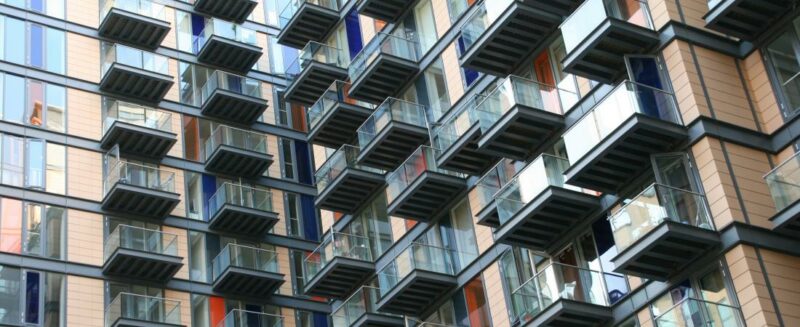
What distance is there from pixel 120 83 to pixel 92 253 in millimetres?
7415

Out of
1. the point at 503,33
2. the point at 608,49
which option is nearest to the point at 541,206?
the point at 608,49

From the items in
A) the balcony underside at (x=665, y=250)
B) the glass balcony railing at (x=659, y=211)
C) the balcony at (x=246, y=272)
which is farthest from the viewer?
the balcony at (x=246, y=272)

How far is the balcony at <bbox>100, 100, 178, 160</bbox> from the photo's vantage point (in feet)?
164

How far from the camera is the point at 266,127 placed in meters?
56.1

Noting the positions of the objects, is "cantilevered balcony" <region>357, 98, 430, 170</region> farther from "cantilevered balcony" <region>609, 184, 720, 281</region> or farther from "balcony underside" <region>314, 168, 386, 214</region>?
"cantilevered balcony" <region>609, 184, 720, 281</region>

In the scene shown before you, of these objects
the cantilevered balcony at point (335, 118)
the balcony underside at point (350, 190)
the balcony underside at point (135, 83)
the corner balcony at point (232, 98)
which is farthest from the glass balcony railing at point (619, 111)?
the corner balcony at point (232, 98)

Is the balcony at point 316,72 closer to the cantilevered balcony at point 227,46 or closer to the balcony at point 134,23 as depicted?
the cantilevered balcony at point 227,46

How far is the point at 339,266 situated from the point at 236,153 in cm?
1082

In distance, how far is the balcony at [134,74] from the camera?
51312mm

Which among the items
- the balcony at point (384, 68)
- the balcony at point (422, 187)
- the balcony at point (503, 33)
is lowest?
the balcony at point (422, 187)

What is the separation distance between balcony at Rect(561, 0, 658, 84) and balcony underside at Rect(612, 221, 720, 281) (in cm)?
523

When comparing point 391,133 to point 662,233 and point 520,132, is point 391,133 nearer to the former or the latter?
point 520,132

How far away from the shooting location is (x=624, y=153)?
31172 millimetres

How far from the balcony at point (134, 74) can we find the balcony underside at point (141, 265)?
7.74 metres
